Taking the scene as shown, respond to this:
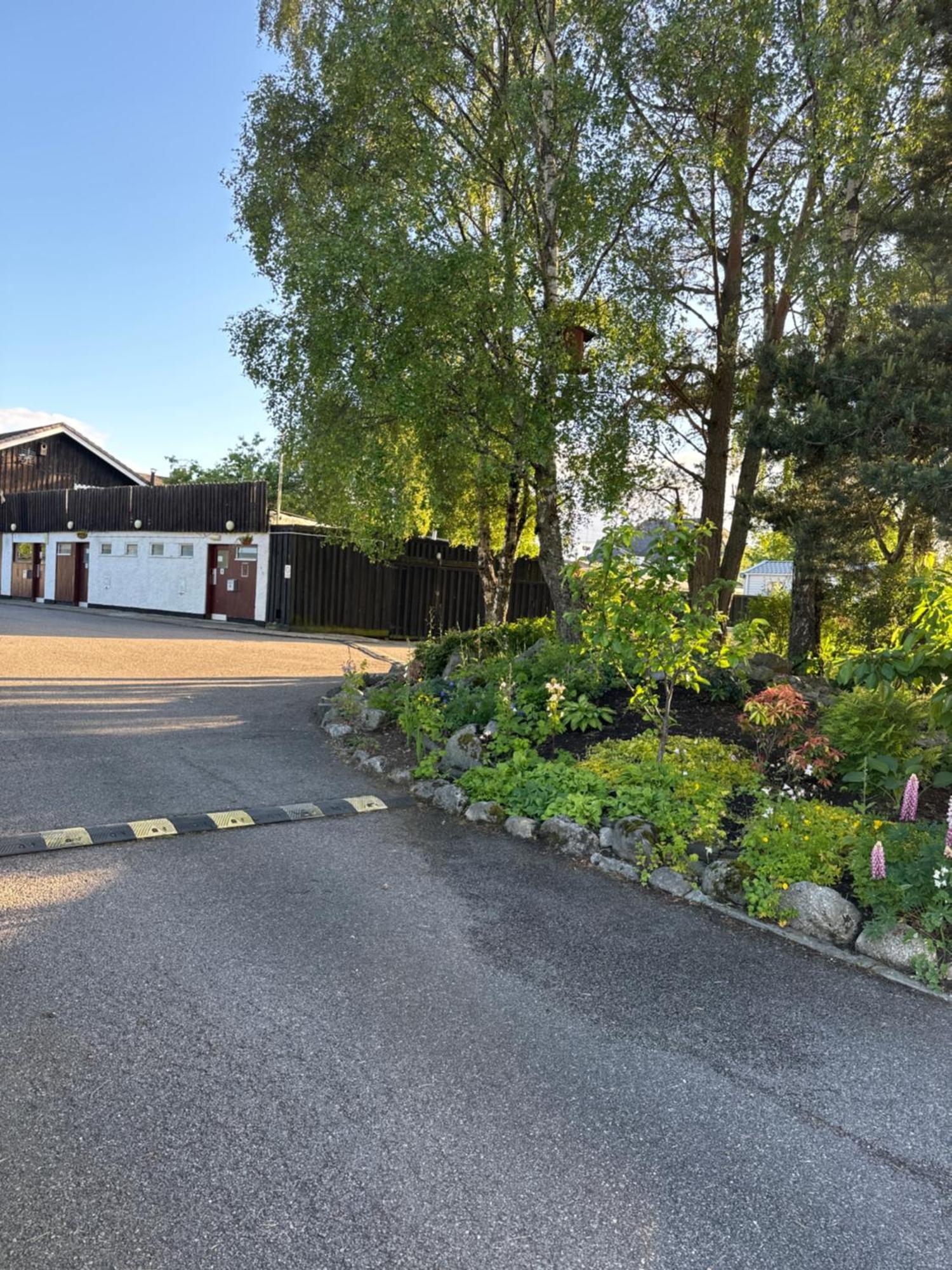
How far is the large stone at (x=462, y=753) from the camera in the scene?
6.50m

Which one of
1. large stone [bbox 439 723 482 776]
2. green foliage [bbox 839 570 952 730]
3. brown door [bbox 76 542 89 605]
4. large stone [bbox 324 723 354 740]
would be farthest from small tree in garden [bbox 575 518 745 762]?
brown door [bbox 76 542 89 605]

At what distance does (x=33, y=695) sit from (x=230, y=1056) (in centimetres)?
810

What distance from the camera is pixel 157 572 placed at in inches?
1022

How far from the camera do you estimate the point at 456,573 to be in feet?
83.9

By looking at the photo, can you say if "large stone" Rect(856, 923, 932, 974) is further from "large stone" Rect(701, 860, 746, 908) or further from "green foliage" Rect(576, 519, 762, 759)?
"green foliage" Rect(576, 519, 762, 759)

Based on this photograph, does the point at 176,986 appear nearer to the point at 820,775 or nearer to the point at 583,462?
the point at 820,775

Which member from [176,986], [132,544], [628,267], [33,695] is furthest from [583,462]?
[132,544]

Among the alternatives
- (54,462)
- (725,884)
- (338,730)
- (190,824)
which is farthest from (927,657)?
(54,462)

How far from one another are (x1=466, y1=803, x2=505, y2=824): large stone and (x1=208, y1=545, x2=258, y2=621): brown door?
1864 centimetres

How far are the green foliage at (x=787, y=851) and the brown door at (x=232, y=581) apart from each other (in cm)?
2029

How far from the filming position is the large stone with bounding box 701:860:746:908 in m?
4.42

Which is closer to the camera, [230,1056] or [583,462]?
[230,1056]

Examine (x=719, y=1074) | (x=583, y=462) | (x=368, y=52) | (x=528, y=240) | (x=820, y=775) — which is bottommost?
(x=719, y=1074)

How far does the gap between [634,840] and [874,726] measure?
2063mm
